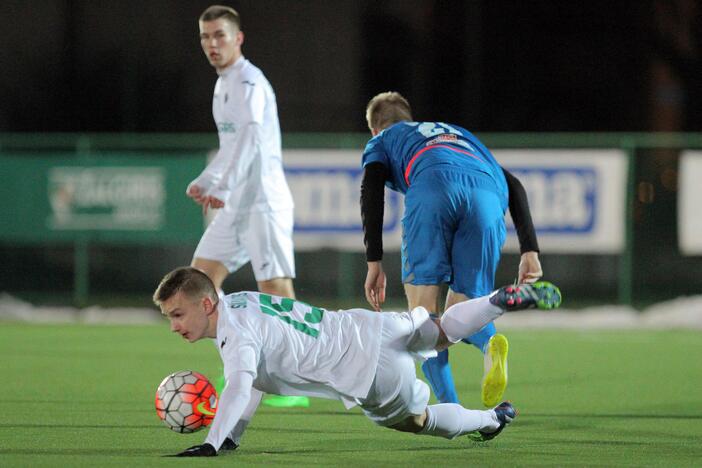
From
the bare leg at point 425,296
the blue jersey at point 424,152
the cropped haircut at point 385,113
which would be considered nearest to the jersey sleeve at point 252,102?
the cropped haircut at point 385,113

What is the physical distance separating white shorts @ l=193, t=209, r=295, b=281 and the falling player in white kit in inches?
95.2

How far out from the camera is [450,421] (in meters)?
6.39

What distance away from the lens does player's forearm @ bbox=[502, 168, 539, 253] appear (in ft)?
23.2

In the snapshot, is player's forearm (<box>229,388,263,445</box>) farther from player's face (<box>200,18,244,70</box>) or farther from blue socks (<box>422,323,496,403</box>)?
player's face (<box>200,18,244,70</box>)

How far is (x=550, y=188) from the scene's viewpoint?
15688mm

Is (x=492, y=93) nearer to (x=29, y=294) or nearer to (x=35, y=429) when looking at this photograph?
(x=29, y=294)

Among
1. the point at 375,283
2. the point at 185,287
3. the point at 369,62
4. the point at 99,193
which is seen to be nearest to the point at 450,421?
the point at 375,283

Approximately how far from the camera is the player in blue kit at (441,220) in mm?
6898

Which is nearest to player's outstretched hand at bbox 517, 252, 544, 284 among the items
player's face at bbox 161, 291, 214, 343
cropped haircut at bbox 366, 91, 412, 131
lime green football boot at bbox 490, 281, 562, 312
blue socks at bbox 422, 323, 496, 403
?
blue socks at bbox 422, 323, 496, 403

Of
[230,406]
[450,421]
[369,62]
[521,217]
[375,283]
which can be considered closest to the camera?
[230,406]

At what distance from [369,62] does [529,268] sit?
18.3m

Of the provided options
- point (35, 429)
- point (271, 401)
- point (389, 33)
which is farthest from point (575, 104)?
point (35, 429)

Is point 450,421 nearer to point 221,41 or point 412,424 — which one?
point 412,424

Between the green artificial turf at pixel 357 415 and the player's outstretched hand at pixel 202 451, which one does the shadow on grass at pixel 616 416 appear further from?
the player's outstretched hand at pixel 202 451
